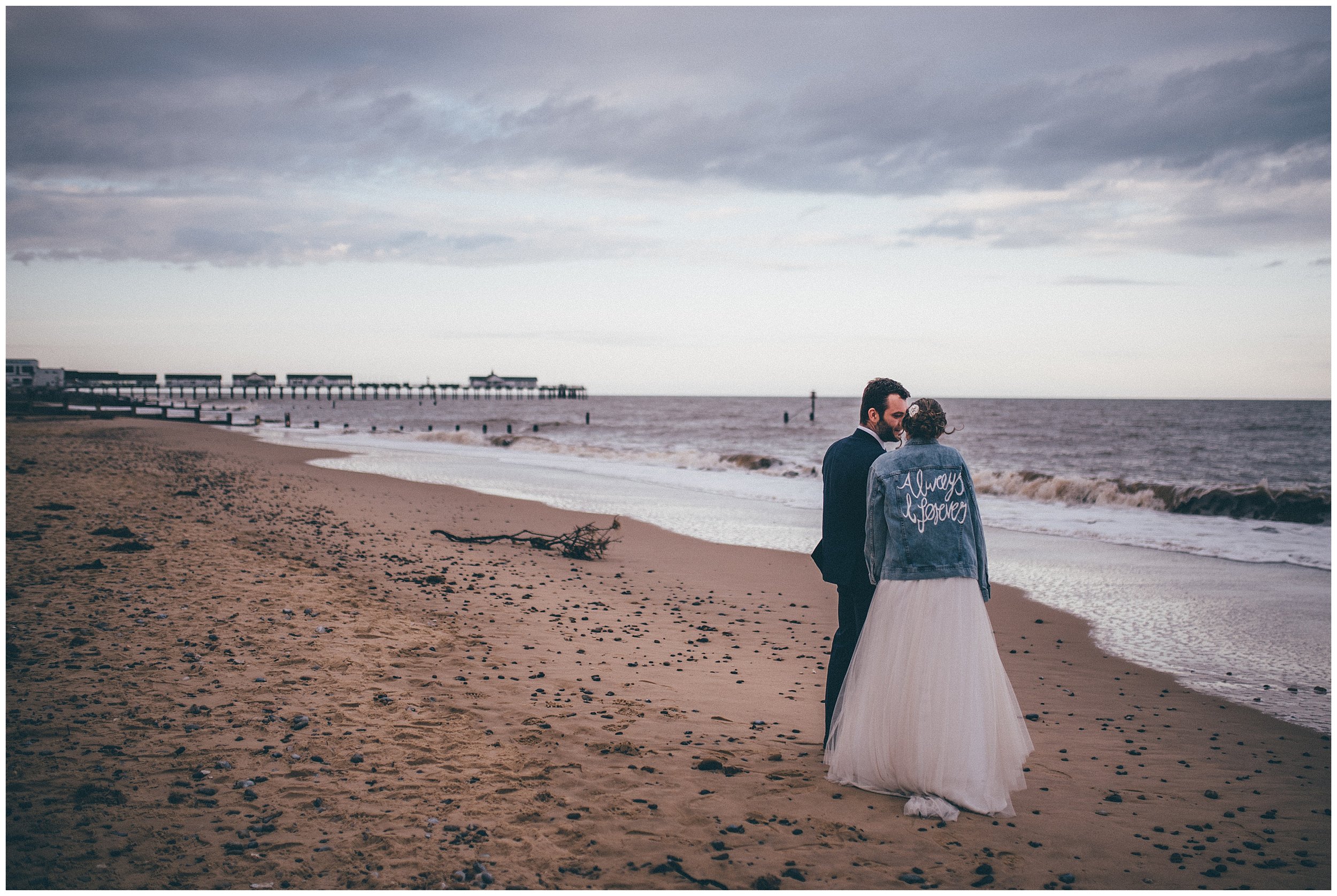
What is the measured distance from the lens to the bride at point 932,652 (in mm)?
4176

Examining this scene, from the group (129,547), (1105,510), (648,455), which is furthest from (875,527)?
(648,455)

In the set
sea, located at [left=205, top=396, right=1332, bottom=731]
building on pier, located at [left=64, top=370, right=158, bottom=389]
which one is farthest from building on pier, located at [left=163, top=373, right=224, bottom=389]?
sea, located at [left=205, top=396, right=1332, bottom=731]

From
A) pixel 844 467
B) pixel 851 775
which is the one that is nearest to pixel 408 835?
pixel 851 775

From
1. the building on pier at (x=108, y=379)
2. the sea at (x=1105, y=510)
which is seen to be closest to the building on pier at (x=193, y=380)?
the building on pier at (x=108, y=379)

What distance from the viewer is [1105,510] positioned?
64.5 ft

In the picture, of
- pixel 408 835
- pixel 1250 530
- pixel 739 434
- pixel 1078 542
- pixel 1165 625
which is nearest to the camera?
pixel 408 835

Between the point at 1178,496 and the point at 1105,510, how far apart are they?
8.12ft

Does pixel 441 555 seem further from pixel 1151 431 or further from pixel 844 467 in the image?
pixel 1151 431

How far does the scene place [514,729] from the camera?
5.21 m

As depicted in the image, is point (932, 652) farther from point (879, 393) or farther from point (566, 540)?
point (566, 540)

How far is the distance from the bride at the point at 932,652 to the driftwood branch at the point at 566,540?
23.8 ft

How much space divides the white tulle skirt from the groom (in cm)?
27

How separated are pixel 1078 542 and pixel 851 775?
38.8 feet

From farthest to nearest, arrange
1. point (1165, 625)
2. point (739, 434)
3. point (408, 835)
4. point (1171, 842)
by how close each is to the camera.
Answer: point (739, 434) → point (1165, 625) → point (1171, 842) → point (408, 835)
